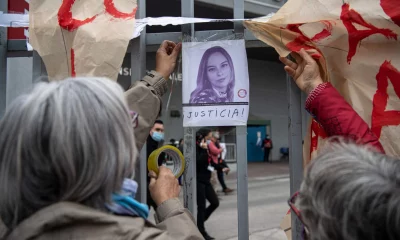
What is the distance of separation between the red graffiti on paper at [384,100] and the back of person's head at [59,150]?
1.07m

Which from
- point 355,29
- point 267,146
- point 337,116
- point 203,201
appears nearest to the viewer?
point 337,116

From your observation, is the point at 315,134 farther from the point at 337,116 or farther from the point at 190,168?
the point at 190,168

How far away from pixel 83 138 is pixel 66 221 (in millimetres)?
208

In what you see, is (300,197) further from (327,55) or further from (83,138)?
(327,55)

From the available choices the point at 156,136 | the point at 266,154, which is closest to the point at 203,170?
the point at 156,136

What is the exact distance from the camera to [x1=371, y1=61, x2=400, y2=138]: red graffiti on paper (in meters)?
1.52

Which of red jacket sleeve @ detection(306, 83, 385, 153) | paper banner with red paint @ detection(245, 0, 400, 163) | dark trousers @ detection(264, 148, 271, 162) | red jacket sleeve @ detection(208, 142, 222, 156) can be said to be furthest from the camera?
dark trousers @ detection(264, 148, 271, 162)

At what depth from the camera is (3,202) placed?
0.99 meters

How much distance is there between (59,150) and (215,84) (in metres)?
0.99

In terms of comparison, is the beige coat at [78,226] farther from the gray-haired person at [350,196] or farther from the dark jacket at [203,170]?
the dark jacket at [203,170]

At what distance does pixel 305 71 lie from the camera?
156 cm

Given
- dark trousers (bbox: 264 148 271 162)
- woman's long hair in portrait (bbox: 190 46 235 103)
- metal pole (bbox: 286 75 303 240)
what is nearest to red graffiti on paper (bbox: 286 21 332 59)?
metal pole (bbox: 286 75 303 240)

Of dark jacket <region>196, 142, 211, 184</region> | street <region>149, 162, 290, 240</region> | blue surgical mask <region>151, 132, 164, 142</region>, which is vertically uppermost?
blue surgical mask <region>151, 132, 164, 142</region>

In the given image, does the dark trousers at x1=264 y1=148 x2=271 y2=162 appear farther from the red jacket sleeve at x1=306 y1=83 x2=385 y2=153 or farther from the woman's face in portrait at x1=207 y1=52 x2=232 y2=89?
the red jacket sleeve at x1=306 y1=83 x2=385 y2=153
